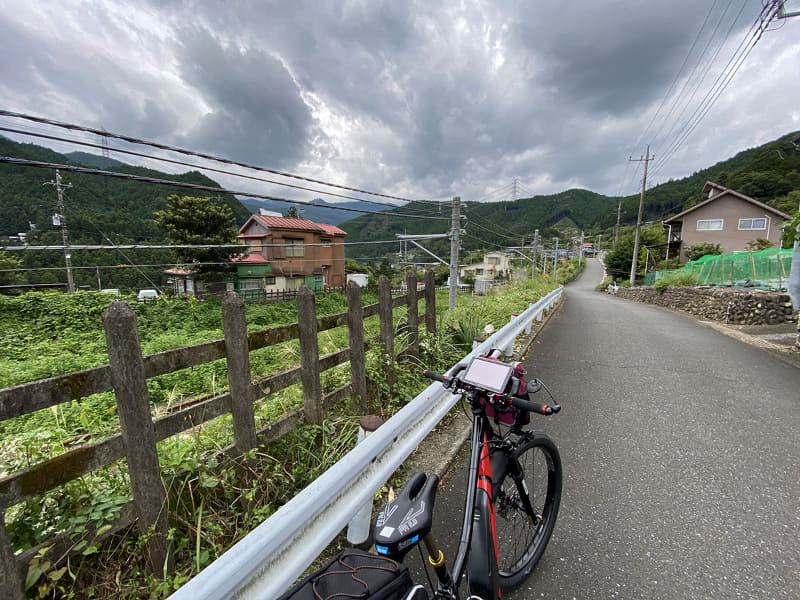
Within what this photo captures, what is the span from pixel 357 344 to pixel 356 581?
2226mm

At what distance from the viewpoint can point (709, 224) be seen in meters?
29.6

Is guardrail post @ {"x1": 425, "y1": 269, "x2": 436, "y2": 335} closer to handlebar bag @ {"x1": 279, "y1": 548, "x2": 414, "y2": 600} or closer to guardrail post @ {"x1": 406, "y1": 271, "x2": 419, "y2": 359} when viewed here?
guardrail post @ {"x1": 406, "y1": 271, "x2": 419, "y2": 359}

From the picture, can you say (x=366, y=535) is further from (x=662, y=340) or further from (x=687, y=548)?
(x=662, y=340)

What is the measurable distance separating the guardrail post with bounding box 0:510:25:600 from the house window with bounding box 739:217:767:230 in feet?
134

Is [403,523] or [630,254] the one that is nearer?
[403,523]

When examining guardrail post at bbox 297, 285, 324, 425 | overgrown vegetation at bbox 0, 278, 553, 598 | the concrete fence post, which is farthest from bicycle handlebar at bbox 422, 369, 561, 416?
overgrown vegetation at bbox 0, 278, 553, 598

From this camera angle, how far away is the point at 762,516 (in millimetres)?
2164

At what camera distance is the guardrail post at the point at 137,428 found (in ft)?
5.09

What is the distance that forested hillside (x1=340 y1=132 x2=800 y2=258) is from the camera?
36469 mm

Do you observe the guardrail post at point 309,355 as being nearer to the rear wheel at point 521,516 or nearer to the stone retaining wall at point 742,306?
the rear wheel at point 521,516

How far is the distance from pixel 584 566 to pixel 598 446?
1414 mm

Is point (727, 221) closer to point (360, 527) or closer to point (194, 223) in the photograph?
point (360, 527)

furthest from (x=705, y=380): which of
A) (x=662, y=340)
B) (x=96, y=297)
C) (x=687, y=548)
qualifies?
(x=96, y=297)

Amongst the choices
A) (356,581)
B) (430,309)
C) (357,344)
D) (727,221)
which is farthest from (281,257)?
(727,221)
